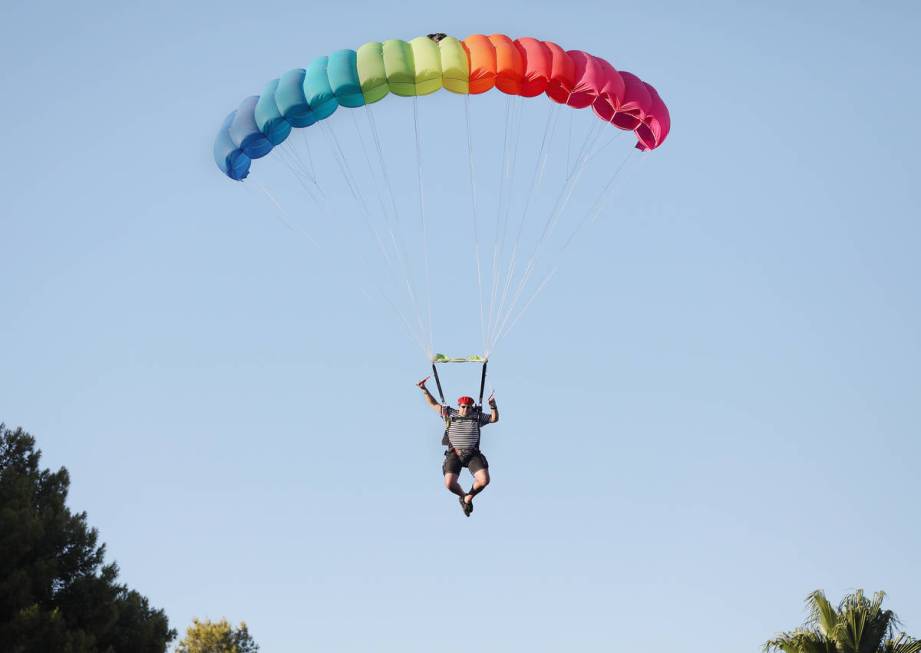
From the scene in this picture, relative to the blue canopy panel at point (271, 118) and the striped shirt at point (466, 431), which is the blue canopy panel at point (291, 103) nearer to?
the blue canopy panel at point (271, 118)

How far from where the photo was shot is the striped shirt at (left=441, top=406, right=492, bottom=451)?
2061cm

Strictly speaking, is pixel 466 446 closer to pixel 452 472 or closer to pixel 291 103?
pixel 452 472

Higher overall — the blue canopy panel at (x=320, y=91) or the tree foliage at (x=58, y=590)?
the blue canopy panel at (x=320, y=91)

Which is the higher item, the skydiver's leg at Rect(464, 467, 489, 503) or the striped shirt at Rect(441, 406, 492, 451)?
the striped shirt at Rect(441, 406, 492, 451)

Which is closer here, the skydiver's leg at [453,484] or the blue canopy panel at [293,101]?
the skydiver's leg at [453,484]

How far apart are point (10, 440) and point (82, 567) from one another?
318 centimetres

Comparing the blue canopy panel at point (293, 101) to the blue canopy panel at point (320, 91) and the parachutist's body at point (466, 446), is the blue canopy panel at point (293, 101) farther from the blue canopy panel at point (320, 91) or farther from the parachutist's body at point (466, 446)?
the parachutist's body at point (466, 446)

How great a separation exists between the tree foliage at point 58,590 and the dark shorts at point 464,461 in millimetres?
5932

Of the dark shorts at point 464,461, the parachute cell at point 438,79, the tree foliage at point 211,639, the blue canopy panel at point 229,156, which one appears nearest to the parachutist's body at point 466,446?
the dark shorts at point 464,461

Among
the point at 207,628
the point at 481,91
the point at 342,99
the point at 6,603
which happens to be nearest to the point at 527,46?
the point at 481,91

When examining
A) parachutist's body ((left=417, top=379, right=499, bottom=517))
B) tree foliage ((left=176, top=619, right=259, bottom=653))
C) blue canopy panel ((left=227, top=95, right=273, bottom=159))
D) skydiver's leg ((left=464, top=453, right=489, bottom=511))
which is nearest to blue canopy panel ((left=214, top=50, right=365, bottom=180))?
blue canopy panel ((left=227, top=95, right=273, bottom=159))

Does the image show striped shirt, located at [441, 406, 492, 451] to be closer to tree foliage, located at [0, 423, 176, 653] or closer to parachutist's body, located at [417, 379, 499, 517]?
parachutist's body, located at [417, 379, 499, 517]

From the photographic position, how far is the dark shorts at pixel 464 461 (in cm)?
2061

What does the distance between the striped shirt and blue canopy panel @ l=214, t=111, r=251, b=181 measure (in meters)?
6.39
